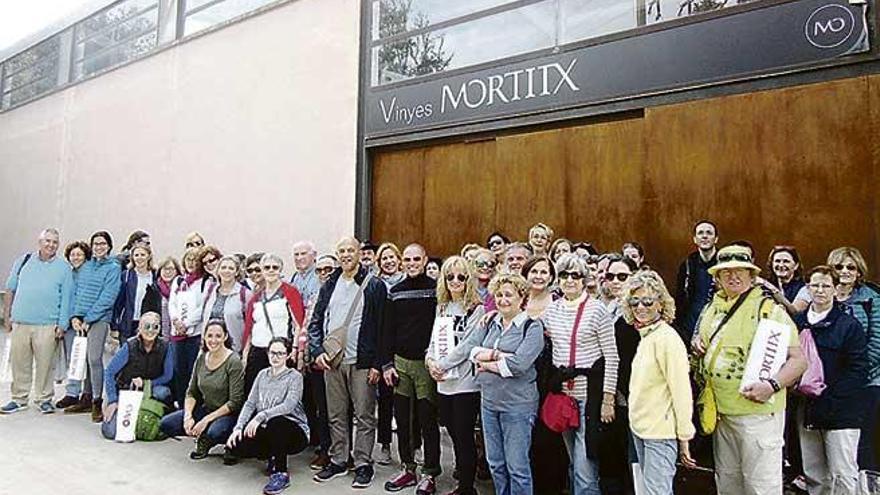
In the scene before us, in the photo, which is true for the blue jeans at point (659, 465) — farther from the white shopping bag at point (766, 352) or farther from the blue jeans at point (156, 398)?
the blue jeans at point (156, 398)

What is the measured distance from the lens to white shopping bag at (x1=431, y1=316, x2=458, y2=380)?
165 inches

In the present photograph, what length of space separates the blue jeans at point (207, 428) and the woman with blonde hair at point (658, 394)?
→ 299 centimetres

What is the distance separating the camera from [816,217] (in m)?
4.86

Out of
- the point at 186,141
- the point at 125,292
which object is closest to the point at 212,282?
the point at 125,292

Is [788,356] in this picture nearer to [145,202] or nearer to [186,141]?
[186,141]

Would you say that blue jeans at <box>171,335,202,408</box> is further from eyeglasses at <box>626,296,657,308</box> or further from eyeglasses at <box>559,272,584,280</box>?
eyeglasses at <box>626,296,657,308</box>

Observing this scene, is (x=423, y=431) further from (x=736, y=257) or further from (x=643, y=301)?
(x=736, y=257)

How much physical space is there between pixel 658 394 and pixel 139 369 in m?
4.24

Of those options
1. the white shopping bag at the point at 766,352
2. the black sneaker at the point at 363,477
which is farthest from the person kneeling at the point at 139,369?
the white shopping bag at the point at 766,352

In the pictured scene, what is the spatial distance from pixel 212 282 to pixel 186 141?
442 centimetres

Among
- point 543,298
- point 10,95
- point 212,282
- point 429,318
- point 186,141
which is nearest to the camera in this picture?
point 543,298

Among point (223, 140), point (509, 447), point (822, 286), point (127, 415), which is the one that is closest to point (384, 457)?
point (509, 447)

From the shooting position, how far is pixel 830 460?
3916 mm

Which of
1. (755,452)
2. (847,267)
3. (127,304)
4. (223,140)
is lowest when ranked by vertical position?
(755,452)
